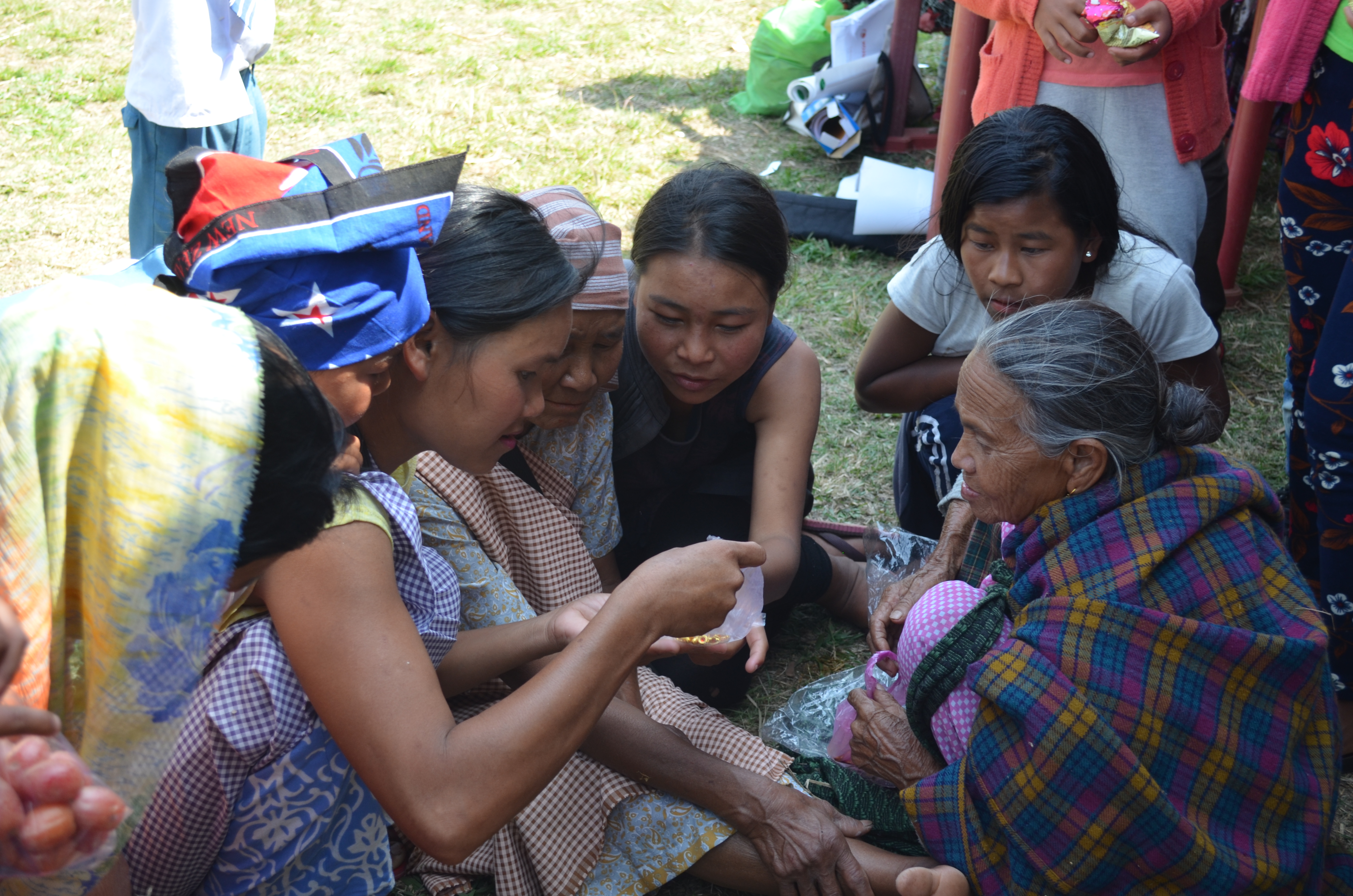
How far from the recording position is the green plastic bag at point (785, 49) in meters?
6.36

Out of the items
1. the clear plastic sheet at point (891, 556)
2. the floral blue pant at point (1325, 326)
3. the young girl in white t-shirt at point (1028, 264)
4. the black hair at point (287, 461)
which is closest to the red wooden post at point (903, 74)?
the young girl in white t-shirt at point (1028, 264)

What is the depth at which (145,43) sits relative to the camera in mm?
3768

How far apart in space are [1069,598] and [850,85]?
15.2ft

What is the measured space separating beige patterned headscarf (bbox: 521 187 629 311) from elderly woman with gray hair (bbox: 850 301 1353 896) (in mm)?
784

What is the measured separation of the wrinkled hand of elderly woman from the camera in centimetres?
218

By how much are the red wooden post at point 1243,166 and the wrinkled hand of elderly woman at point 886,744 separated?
2587 millimetres

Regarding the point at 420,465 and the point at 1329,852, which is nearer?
the point at 1329,852

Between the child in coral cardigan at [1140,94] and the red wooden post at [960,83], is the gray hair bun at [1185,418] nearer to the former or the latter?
the child in coral cardigan at [1140,94]

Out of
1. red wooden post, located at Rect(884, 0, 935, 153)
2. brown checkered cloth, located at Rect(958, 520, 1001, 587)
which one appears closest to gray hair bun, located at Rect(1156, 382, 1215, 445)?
brown checkered cloth, located at Rect(958, 520, 1001, 587)

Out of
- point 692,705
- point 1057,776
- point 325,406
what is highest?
point 325,406

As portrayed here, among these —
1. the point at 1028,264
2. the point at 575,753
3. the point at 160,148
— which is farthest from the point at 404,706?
the point at 160,148

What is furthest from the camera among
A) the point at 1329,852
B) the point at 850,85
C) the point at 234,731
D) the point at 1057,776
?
the point at 850,85

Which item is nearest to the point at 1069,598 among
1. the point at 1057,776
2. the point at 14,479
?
the point at 1057,776

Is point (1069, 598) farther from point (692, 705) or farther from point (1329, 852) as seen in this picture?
point (692, 705)
